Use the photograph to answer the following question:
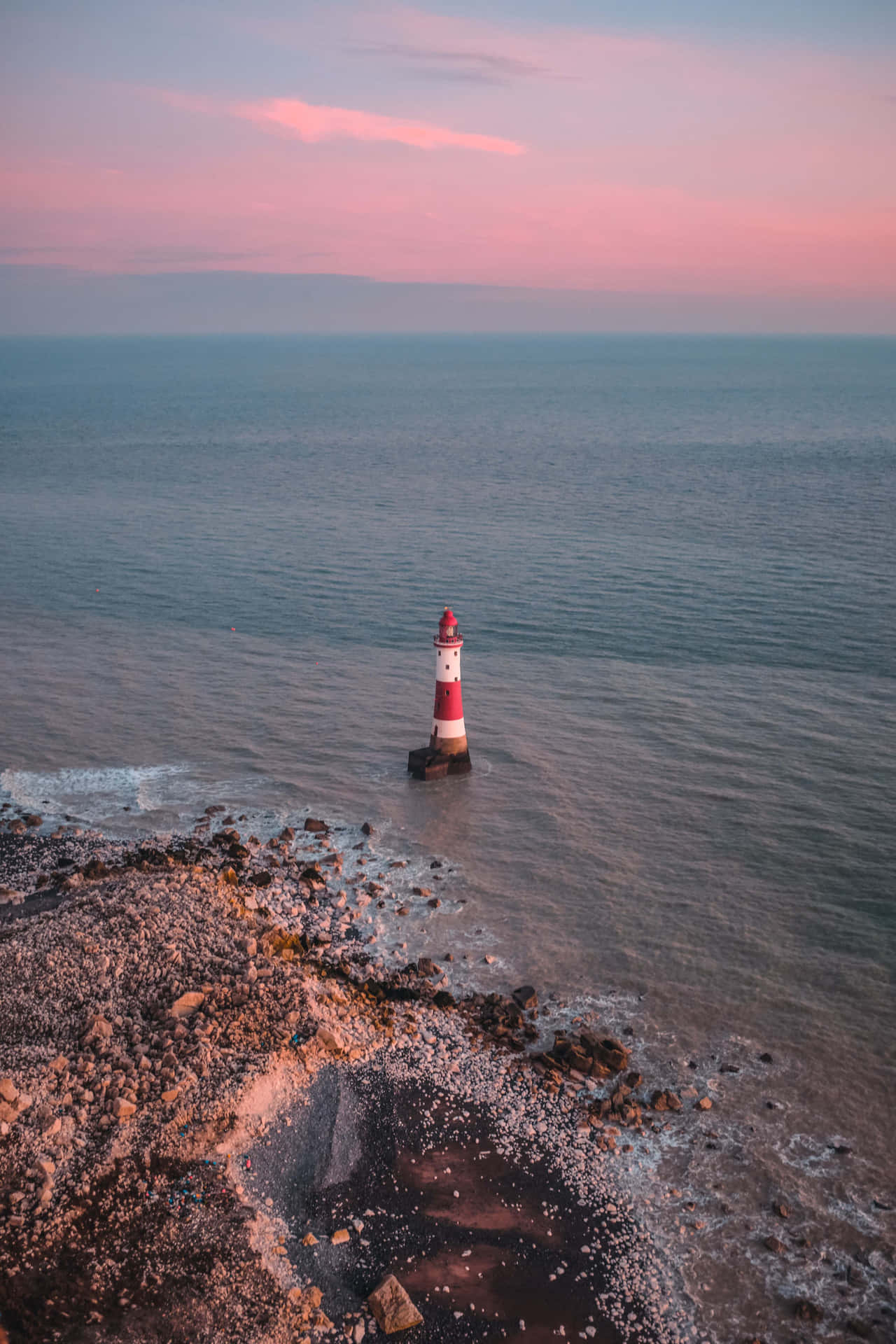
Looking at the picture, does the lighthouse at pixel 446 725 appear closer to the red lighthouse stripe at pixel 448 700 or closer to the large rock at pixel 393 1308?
the red lighthouse stripe at pixel 448 700

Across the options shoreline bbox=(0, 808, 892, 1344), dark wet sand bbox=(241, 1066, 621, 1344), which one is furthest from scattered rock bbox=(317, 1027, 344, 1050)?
dark wet sand bbox=(241, 1066, 621, 1344)

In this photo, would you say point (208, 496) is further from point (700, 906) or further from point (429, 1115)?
point (429, 1115)

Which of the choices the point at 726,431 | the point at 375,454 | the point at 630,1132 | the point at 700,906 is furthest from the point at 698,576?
the point at 726,431

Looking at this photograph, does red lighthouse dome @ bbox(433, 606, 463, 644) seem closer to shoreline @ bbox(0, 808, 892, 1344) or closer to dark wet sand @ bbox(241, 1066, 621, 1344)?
shoreline @ bbox(0, 808, 892, 1344)

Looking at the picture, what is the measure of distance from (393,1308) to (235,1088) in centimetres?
310

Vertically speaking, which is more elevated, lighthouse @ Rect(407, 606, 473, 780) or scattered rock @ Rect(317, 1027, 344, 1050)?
lighthouse @ Rect(407, 606, 473, 780)

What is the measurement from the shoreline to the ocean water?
97 cm

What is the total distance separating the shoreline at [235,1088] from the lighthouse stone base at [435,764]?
553cm

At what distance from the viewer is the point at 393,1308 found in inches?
374

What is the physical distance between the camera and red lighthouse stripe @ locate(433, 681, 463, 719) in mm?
22328

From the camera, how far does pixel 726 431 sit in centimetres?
9719

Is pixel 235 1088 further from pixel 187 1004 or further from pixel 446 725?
pixel 446 725

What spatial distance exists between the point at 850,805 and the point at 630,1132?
36.7ft

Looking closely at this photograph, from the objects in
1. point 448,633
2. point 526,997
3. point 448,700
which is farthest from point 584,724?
point 526,997
